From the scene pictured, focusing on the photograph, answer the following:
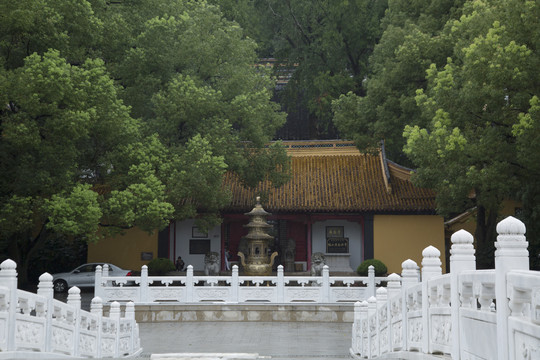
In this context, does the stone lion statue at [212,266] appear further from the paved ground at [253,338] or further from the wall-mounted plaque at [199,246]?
the paved ground at [253,338]

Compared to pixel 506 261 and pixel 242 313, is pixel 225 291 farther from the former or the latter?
pixel 506 261

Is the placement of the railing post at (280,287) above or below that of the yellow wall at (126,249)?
below

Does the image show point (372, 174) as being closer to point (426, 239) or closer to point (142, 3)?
point (426, 239)

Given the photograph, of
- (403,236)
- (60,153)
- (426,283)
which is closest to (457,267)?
(426,283)

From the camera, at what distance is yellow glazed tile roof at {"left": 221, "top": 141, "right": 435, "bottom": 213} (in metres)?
27.2

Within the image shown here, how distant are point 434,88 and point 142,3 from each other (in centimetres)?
1048

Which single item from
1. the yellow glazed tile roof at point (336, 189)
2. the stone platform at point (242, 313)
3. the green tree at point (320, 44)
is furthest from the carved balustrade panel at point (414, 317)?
the green tree at point (320, 44)

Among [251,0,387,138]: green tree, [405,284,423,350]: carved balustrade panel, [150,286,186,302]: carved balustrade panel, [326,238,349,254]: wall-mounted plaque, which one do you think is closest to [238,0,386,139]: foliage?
[251,0,387,138]: green tree

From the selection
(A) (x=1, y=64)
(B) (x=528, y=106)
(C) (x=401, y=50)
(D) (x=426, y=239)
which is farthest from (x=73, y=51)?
(D) (x=426, y=239)

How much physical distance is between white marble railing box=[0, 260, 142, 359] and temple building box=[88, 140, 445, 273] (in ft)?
47.2

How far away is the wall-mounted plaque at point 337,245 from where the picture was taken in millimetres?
29047

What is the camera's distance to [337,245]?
2912cm

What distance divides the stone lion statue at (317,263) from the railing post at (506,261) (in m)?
18.6

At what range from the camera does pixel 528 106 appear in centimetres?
1697
